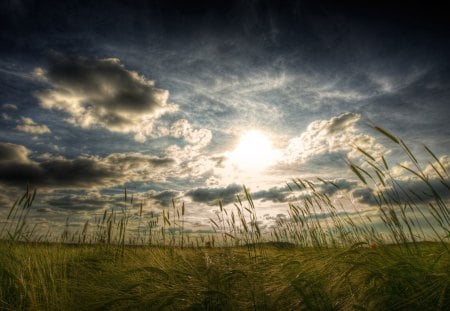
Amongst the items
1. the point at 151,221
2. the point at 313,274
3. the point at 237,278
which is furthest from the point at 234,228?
the point at 313,274

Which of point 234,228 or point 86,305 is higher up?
point 234,228

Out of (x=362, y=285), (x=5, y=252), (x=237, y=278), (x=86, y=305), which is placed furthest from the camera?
(x=5, y=252)

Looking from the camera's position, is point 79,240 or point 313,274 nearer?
point 313,274

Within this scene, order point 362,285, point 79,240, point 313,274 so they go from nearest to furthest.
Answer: point 362,285, point 313,274, point 79,240

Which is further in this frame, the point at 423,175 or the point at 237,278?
the point at 237,278

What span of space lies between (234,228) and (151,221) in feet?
10.8

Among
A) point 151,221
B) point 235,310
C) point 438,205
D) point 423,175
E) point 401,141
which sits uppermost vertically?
point 151,221

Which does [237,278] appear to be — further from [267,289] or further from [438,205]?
[438,205]

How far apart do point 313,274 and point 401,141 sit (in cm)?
178

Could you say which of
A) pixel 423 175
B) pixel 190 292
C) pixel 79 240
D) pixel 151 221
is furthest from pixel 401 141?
pixel 79 240

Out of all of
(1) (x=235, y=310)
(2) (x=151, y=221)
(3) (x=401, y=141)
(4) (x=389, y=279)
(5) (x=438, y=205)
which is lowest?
(1) (x=235, y=310)

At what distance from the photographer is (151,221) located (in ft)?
30.8

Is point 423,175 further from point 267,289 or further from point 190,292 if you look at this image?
point 190,292

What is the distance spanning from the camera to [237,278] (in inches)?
132
